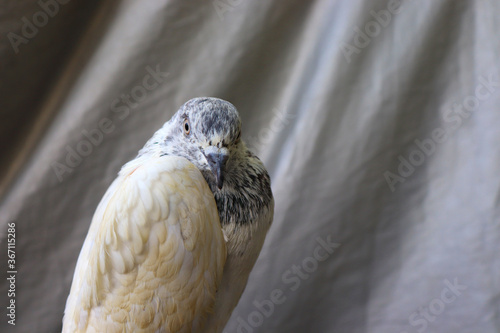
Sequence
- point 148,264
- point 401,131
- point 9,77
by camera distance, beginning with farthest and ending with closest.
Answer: point 401,131 → point 9,77 → point 148,264

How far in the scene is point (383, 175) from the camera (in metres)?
1.74

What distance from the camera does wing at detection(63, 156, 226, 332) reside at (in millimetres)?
963

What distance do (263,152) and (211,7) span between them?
1.80ft

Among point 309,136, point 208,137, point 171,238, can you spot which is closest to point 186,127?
point 208,137

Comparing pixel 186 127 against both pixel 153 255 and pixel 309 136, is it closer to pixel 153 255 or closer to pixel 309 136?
pixel 153 255

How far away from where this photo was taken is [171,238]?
97 centimetres

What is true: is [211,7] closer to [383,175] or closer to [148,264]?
[383,175]

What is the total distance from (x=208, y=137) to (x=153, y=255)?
0.85 ft

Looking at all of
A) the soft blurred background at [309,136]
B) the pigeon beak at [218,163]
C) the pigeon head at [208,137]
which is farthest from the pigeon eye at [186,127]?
the soft blurred background at [309,136]

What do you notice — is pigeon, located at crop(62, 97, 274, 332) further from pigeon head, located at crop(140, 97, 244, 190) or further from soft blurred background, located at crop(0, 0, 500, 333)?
soft blurred background, located at crop(0, 0, 500, 333)

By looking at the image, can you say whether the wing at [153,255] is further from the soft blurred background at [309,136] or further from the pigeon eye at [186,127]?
the soft blurred background at [309,136]

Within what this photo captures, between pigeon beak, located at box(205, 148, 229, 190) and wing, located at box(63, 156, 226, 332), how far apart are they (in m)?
0.05

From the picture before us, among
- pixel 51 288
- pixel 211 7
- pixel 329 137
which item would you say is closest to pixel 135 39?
pixel 211 7

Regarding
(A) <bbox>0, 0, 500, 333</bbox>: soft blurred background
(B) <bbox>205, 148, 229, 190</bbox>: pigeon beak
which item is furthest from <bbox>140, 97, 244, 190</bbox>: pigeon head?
(A) <bbox>0, 0, 500, 333</bbox>: soft blurred background
